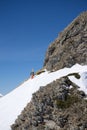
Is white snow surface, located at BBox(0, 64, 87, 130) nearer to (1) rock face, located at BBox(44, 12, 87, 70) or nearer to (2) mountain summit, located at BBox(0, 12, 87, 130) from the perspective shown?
(2) mountain summit, located at BBox(0, 12, 87, 130)

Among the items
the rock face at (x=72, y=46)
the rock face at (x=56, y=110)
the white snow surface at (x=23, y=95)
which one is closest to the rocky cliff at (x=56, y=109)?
the rock face at (x=56, y=110)

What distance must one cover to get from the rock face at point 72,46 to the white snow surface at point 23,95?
2977 millimetres

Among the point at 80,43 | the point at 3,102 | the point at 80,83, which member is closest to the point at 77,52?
the point at 80,43

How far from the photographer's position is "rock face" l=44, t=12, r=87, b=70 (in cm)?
7069

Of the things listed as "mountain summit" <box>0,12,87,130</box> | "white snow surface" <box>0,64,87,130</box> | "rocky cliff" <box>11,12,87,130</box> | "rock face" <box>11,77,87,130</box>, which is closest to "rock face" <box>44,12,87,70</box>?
"mountain summit" <box>0,12,87,130</box>

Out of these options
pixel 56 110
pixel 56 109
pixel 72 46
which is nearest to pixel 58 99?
pixel 56 109

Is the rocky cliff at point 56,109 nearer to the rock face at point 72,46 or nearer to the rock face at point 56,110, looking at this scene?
the rock face at point 56,110

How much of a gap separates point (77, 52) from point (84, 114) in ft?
97.9

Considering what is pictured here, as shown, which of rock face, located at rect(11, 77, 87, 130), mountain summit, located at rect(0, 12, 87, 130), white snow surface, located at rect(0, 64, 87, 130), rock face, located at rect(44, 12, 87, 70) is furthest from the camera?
rock face, located at rect(44, 12, 87, 70)

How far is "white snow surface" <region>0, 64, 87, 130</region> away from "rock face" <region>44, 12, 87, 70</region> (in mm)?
2977

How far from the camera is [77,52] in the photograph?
72688 mm

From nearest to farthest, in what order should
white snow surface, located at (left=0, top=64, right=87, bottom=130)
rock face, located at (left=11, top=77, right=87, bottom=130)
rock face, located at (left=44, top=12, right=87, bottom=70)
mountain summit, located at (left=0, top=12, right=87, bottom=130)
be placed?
rock face, located at (left=11, top=77, right=87, bottom=130)
mountain summit, located at (left=0, top=12, right=87, bottom=130)
white snow surface, located at (left=0, top=64, right=87, bottom=130)
rock face, located at (left=44, top=12, right=87, bottom=70)

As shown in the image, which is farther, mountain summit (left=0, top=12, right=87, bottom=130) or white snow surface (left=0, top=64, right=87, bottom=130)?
white snow surface (left=0, top=64, right=87, bottom=130)

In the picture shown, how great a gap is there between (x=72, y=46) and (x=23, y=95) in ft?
69.5
